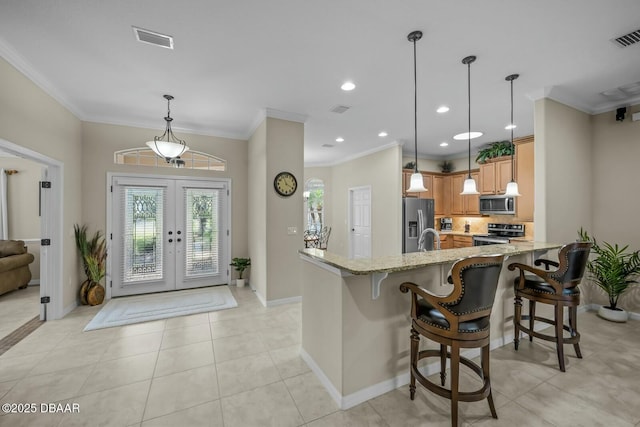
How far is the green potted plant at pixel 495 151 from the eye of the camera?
17.8 ft

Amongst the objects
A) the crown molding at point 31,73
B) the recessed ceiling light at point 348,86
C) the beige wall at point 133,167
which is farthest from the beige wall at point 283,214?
the crown molding at point 31,73

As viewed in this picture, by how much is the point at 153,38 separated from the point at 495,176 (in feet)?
20.0

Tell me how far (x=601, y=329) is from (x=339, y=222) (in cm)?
560

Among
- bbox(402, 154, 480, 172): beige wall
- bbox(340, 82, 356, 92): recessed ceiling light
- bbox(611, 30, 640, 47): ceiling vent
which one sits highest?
bbox(340, 82, 356, 92): recessed ceiling light

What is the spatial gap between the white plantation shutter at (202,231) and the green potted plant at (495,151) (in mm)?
5572

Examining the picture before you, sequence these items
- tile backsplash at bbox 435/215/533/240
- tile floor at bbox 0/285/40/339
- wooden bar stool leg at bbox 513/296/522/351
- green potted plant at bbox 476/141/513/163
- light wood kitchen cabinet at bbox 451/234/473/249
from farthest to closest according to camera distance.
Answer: light wood kitchen cabinet at bbox 451/234/473/249, green potted plant at bbox 476/141/513/163, tile backsplash at bbox 435/215/533/240, tile floor at bbox 0/285/40/339, wooden bar stool leg at bbox 513/296/522/351

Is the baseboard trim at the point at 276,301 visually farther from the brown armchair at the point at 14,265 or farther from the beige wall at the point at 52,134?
the brown armchair at the point at 14,265

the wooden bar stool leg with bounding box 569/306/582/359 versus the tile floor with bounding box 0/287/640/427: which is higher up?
A: the wooden bar stool leg with bounding box 569/306/582/359

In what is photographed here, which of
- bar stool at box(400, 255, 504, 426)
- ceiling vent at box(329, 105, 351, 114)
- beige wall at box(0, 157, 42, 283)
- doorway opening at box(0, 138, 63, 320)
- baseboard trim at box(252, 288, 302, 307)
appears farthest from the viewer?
beige wall at box(0, 157, 42, 283)

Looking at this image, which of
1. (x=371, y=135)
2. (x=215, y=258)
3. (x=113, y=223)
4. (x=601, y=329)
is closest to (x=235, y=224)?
(x=215, y=258)

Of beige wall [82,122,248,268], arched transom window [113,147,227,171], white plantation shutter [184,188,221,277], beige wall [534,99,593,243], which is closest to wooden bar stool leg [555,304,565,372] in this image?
beige wall [534,99,593,243]

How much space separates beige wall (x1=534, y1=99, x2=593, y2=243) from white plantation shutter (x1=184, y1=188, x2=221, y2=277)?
507cm

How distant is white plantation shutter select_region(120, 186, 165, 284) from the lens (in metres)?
4.51

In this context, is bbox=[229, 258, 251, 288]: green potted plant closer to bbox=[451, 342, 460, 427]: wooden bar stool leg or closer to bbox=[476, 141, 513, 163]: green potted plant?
bbox=[451, 342, 460, 427]: wooden bar stool leg
